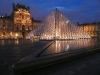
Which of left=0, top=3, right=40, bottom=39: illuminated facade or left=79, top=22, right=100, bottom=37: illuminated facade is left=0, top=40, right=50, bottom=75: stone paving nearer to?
left=0, top=3, right=40, bottom=39: illuminated facade

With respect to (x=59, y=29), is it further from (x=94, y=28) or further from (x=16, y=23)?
(x=94, y=28)

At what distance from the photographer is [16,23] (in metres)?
53.7

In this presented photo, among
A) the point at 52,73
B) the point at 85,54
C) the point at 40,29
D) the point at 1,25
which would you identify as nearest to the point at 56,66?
the point at 52,73

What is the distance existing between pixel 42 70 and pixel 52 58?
26.8 inches

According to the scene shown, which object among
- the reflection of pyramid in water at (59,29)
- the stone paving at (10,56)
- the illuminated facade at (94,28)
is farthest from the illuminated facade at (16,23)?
the stone paving at (10,56)

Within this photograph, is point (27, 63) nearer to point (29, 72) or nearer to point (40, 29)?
point (29, 72)

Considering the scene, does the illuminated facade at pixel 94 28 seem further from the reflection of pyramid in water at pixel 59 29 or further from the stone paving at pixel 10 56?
the stone paving at pixel 10 56

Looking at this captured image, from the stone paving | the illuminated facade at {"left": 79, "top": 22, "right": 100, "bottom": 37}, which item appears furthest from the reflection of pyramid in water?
the illuminated facade at {"left": 79, "top": 22, "right": 100, "bottom": 37}

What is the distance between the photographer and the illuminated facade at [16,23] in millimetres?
49750

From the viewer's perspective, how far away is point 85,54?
6.95m

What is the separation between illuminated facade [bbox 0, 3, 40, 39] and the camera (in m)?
49.8

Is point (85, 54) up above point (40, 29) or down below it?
below

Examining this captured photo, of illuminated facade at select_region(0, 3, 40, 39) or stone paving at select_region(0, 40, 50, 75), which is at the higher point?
illuminated facade at select_region(0, 3, 40, 39)

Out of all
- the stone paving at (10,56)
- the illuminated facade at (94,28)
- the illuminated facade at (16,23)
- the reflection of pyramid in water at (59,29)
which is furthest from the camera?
the illuminated facade at (94,28)
